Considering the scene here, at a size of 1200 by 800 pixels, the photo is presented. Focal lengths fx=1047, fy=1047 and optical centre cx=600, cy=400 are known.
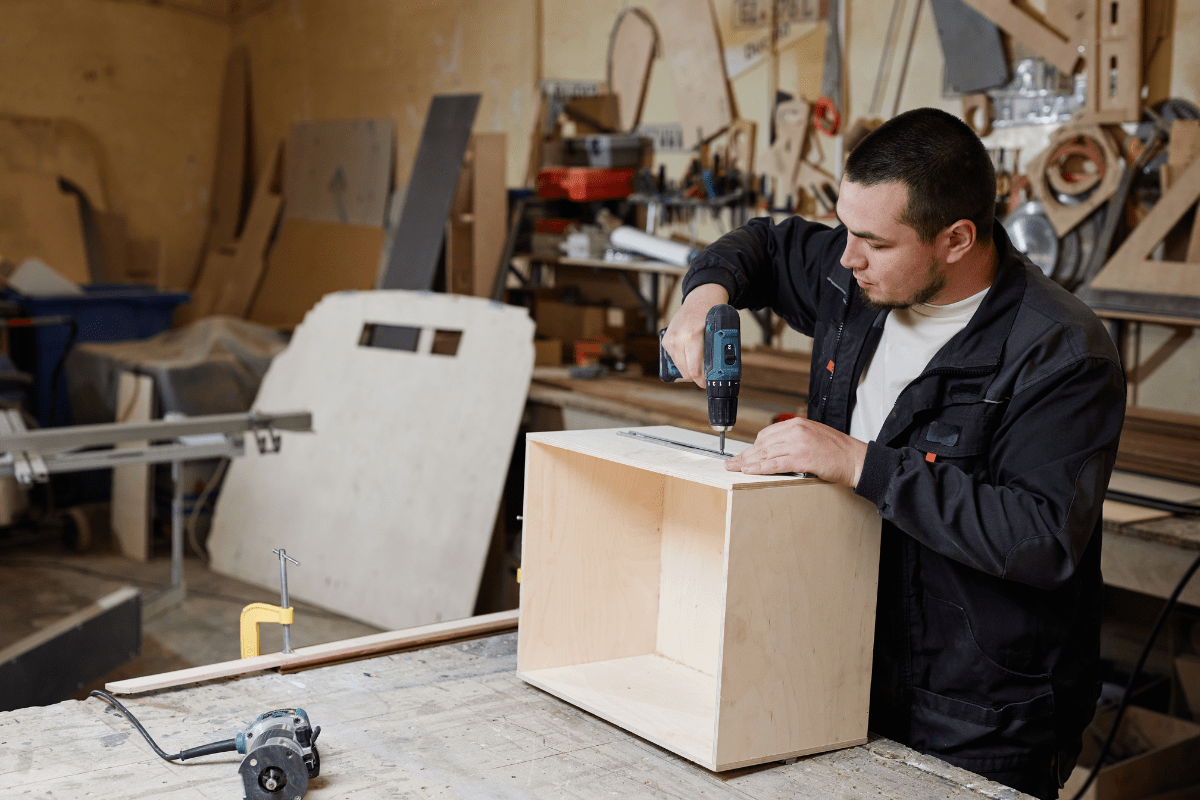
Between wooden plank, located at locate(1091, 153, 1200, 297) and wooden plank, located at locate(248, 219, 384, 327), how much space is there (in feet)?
12.3

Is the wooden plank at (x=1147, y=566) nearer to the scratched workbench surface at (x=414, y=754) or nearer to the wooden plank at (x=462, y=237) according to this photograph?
the scratched workbench surface at (x=414, y=754)

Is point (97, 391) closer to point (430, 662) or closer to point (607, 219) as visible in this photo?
point (607, 219)

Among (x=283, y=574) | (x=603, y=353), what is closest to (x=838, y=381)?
(x=283, y=574)

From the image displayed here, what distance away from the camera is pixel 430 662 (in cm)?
142

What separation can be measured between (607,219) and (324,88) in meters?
2.94

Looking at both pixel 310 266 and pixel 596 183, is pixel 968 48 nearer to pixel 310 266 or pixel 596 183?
pixel 596 183

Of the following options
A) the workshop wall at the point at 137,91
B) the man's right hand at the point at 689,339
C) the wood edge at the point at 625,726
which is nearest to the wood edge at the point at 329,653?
the wood edge at the point at 625,726

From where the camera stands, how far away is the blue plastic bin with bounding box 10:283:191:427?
15.4ft

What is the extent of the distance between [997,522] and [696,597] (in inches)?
18.3

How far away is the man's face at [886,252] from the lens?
1179mm

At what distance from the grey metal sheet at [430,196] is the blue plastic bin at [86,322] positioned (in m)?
1.68

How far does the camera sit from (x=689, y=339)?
1.34 meters

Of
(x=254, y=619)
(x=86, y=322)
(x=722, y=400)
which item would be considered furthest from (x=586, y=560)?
(x=86, y=322)

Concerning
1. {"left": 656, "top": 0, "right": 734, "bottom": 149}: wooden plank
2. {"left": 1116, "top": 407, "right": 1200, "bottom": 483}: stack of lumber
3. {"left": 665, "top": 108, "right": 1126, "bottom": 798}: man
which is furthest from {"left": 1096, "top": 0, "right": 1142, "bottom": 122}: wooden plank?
{"left": 665, "top": 108, "right": 1126, "bottom": 798}: man
